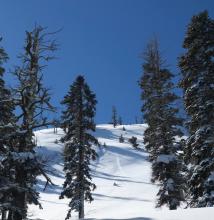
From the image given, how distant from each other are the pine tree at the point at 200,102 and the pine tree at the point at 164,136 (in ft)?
13.7

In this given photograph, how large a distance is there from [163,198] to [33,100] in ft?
42.0

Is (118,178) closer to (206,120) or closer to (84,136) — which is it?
(84,136)

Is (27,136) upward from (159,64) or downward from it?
downward

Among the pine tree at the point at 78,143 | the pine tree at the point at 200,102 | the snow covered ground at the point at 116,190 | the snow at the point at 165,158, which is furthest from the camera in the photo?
the pine tree at the point at 78,143

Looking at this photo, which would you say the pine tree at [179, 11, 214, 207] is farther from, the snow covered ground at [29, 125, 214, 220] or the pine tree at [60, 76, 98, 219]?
the pine tree at [60, 76, 98, 219]

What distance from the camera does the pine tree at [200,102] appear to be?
18.6 meters

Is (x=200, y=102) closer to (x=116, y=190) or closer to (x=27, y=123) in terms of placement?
(x=27, y=123)

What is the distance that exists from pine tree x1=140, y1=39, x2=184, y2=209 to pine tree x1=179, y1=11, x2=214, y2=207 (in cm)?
418

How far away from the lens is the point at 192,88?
2003cm

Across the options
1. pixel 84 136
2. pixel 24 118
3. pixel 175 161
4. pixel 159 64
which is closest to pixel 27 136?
pixel 24 118

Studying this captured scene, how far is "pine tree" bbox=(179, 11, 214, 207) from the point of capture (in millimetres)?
18641

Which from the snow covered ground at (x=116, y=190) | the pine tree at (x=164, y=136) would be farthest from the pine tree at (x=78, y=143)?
the pine tree at (x=164, y=136)

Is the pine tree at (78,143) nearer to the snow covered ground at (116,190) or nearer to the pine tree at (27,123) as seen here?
the snow covered ground at (116,190)

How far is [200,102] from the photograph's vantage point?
19.6 m
